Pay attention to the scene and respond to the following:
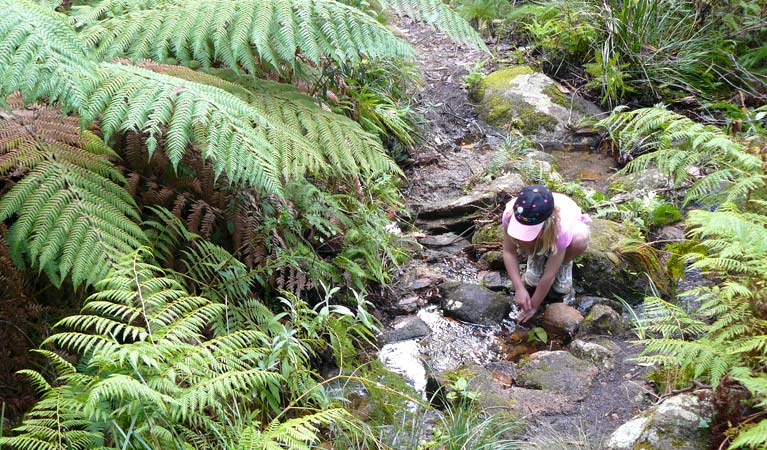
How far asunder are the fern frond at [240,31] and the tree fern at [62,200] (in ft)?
1.54

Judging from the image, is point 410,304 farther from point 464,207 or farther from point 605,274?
point 605,274

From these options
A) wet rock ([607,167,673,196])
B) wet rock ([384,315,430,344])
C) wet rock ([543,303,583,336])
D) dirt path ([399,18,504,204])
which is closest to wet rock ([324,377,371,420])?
wet rock ([384,315,430,344])

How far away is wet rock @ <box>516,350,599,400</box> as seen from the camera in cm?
357

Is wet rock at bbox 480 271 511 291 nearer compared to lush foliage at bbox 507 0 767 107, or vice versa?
wet rock at bbox 480 271 511 291

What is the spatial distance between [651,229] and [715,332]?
7.01 ft

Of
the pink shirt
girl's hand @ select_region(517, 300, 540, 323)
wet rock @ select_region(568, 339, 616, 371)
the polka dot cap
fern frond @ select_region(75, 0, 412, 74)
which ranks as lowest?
girl's hand @ select_region(517, 300, 540, 323)

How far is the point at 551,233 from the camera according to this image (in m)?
4.05

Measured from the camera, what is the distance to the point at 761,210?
3.69 metres

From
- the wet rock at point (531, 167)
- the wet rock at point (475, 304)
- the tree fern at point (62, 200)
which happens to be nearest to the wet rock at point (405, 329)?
the wet rock at point (475, 304)

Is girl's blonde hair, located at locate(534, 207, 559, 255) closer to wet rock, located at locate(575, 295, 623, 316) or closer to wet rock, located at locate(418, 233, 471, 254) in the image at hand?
wet rock, located at locate(575, 295, 623, 316)

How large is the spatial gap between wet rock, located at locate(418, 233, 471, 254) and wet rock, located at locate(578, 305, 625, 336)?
1202 mm

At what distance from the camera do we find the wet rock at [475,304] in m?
4.33

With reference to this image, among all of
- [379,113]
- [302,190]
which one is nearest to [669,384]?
[302,190]

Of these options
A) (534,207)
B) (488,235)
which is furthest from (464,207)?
(534,207)
